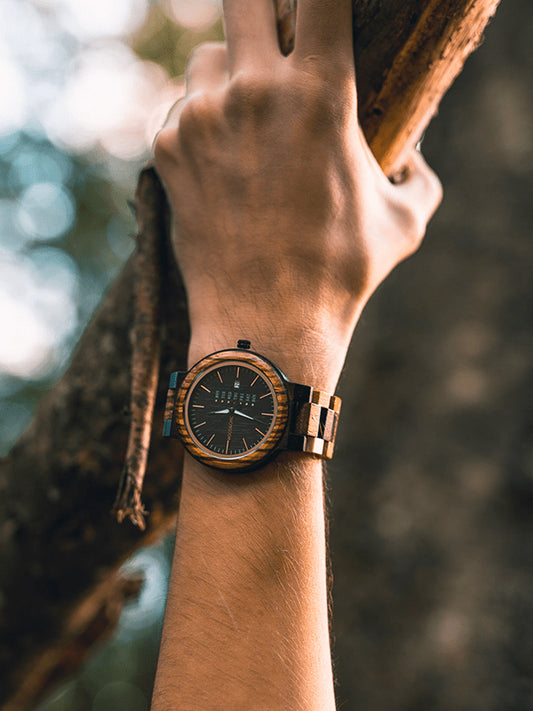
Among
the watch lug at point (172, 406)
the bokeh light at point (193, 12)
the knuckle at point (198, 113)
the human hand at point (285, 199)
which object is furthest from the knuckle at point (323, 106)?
the bokeh light at point (193, 12)

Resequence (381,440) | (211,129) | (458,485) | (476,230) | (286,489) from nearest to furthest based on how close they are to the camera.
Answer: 1. (286,489)
2. (211,129)
3. (458,485)
4. (381,440)
5. (476,230)

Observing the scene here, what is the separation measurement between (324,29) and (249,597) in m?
0.80

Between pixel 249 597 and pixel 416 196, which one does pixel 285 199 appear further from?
pixel 249 597

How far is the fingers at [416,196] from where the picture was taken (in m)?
0.96

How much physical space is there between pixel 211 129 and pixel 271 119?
0.10 meters

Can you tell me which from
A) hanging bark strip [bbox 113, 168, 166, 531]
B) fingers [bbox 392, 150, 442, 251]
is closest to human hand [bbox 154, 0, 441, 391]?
fingers [bbox 392, 150, 442, 251]

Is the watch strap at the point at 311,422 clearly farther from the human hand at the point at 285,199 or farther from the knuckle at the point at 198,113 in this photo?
the knuckle at the point at 198,113

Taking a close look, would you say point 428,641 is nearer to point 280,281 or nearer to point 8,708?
point 280,281

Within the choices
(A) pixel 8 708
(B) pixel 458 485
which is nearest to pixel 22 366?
(A) pixel 8 708

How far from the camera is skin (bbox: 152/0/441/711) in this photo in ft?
2.11

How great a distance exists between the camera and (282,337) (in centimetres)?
77

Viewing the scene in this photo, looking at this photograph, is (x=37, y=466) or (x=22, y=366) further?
(x=22, y=366)

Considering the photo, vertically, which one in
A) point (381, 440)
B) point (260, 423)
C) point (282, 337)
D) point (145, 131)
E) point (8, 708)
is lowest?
point (8, 708)

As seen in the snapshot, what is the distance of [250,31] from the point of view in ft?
2.81
